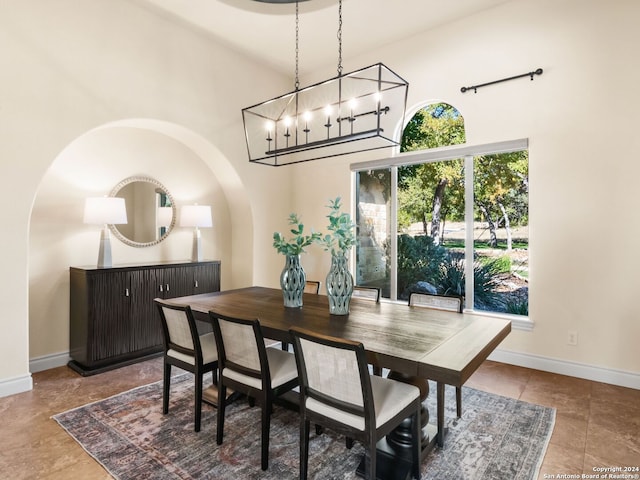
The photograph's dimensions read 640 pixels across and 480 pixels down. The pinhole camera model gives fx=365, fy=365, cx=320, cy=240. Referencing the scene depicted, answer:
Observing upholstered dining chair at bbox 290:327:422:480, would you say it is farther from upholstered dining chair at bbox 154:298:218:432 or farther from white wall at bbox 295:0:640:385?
white wall at bbox 295:0:640:385

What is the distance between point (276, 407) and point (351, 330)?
3.55ft

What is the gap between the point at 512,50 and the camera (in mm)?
3582

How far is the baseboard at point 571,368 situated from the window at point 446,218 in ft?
1.44

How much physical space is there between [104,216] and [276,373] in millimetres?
2363

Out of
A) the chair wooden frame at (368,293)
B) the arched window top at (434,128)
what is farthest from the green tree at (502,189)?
the chair wooden frame at (368,293)

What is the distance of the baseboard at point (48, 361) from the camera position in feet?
11.0

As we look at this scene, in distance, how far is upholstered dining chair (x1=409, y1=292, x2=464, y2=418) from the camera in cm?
268

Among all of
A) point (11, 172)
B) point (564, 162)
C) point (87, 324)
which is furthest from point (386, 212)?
point (11, 172)

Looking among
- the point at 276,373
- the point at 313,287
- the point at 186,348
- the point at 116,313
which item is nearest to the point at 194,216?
the point at 116,313

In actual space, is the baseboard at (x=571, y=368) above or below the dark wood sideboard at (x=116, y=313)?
below

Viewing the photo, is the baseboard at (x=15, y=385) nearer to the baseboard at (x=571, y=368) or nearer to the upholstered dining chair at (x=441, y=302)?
the upholstered dining chair at (x=441, y=302)

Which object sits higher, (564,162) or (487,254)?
(564,162)

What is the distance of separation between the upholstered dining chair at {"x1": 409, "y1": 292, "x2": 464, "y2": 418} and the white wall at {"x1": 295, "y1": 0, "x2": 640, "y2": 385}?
1316 millimetres

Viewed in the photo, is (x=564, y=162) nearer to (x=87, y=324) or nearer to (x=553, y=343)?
(x=553, y=343)
